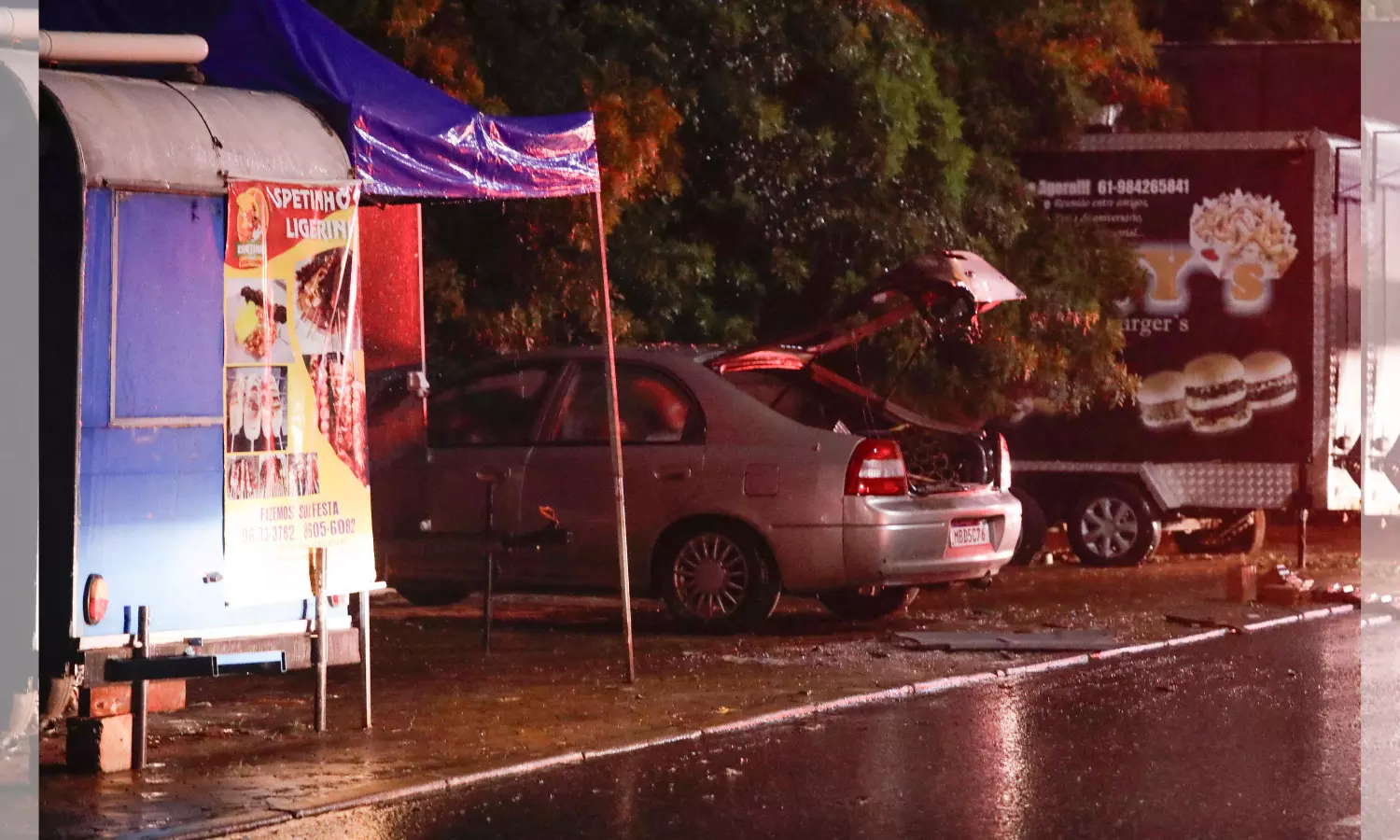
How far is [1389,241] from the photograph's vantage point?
19.2 metres

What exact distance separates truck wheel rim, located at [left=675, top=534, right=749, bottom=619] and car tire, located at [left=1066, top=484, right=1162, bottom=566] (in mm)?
6621

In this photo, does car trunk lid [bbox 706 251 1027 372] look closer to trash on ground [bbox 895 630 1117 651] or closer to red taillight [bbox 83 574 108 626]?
trash on ground [bbox 895 630 1117 651]

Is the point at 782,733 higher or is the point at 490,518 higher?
the point at 490,518

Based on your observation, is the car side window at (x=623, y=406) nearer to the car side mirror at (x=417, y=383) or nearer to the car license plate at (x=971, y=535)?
the car license plate at (x=971, y=535)

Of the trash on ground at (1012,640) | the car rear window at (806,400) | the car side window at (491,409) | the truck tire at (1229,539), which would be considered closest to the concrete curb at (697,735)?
the trash on ground at (1012,640)

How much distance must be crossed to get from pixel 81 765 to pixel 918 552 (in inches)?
232

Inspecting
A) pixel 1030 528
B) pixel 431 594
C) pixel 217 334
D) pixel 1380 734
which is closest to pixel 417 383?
pixel 217 334

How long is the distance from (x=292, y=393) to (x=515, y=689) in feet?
8.23

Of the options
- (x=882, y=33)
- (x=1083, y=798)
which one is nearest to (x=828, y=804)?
(x=1083, y=798)

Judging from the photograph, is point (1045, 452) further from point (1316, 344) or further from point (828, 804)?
point (828, 804)

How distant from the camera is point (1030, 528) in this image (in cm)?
1927

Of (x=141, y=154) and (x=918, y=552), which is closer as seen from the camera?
(x=141, y=154)

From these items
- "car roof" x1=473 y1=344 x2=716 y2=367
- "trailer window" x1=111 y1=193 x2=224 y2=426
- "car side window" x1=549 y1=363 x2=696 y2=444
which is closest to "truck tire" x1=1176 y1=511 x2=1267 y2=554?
"car roof" x1=473 y1=344 x2=716 y2=367

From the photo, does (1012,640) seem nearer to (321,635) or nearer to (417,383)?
(417,383)
